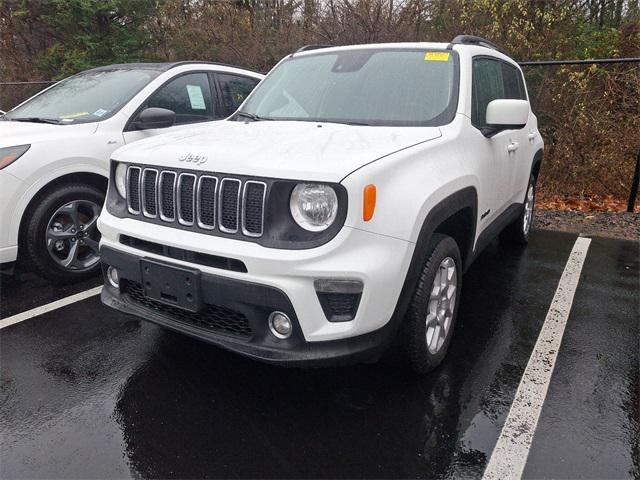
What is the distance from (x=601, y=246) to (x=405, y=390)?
3902 millimetres

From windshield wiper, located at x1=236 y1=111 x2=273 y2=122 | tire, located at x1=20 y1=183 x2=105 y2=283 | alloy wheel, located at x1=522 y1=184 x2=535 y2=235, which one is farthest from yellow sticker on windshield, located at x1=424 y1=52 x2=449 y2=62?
tire, located at x1=20 y1=183 x2=105 y2=283

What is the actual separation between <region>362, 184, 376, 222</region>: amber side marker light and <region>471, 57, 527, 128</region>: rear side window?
4.56ft

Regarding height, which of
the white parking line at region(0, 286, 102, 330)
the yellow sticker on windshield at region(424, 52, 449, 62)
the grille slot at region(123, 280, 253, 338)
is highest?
the yellow sticker on windshield at region(424, 52, 449, 62)

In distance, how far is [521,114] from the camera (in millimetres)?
3316

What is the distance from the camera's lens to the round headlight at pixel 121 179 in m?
3.01

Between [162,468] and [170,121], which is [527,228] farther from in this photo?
[162,468]

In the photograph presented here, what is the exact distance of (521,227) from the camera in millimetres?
5371

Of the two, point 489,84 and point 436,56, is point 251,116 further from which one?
point 489,84

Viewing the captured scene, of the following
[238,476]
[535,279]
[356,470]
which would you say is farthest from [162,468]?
[535,279]

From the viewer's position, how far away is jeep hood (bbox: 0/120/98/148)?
3944 millimetres

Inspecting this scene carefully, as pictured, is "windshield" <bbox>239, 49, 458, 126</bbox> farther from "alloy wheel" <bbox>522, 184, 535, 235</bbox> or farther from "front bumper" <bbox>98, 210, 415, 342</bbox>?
"alloy wheel" <bbox>522, 184, 535, 235</bbox>

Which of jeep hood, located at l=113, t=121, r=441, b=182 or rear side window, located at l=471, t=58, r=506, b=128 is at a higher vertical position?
rear side window, located at l=471, t=58, r=506, b=128

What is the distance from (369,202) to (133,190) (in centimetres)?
135

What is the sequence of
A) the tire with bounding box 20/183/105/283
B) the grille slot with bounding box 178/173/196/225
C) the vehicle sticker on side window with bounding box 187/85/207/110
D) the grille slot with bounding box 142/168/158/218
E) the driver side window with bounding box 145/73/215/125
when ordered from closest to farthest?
the grille slot with bounding box 178/173/196/225 → the grille slot with bounding box 142/168/158/218 → the tire with bounding box 20/183/105/283 → the driver side window with bounding box 145/73/215/125 → the vehicle sticker on side window with bounding box 187/85/207/110
